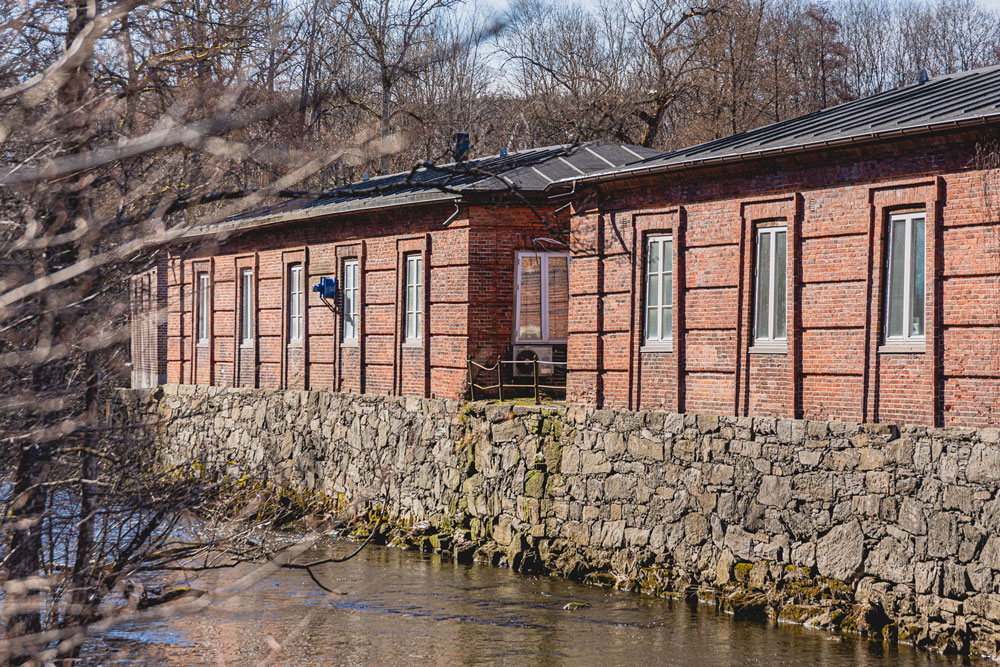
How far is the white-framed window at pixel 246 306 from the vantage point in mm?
25580

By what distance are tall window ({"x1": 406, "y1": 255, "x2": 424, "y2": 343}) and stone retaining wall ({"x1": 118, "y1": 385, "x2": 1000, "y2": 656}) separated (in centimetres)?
123

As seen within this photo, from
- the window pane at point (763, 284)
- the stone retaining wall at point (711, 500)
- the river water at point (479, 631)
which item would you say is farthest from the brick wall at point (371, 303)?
the river water at point (479, 631)

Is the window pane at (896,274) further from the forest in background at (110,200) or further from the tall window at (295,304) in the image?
the tall window at (295,304)

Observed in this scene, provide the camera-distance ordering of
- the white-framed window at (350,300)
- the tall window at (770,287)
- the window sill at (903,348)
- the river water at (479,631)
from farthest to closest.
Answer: the white-framed window at (350,300) < the tall window at (770,287) < the window sill at (903,348) < the river water at (479,631)

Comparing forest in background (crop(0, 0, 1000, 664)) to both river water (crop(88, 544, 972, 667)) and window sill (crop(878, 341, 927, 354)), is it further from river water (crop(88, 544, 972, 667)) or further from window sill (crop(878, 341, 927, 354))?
window sill (crop(878, 341, 927, 354))

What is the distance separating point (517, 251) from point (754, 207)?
5.59m

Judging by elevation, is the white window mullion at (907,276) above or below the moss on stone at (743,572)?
above

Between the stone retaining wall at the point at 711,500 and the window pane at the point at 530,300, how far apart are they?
1754 mm

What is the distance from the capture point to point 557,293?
20.0 metres

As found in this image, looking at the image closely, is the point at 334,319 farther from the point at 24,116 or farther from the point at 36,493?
the point at 24,116

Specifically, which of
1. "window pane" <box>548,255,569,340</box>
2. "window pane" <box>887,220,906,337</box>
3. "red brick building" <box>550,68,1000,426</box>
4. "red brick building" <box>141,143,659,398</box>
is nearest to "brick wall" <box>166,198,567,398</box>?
"red brick building" <box>141,143,659,398</box>

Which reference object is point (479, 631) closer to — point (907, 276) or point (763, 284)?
point (763, 284)

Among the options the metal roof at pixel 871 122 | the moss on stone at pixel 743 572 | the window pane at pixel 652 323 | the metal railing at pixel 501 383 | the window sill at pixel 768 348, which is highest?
the metal roof at pixel 871 122

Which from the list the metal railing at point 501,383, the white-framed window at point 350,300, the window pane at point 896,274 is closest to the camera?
the window pane at point 896,274
